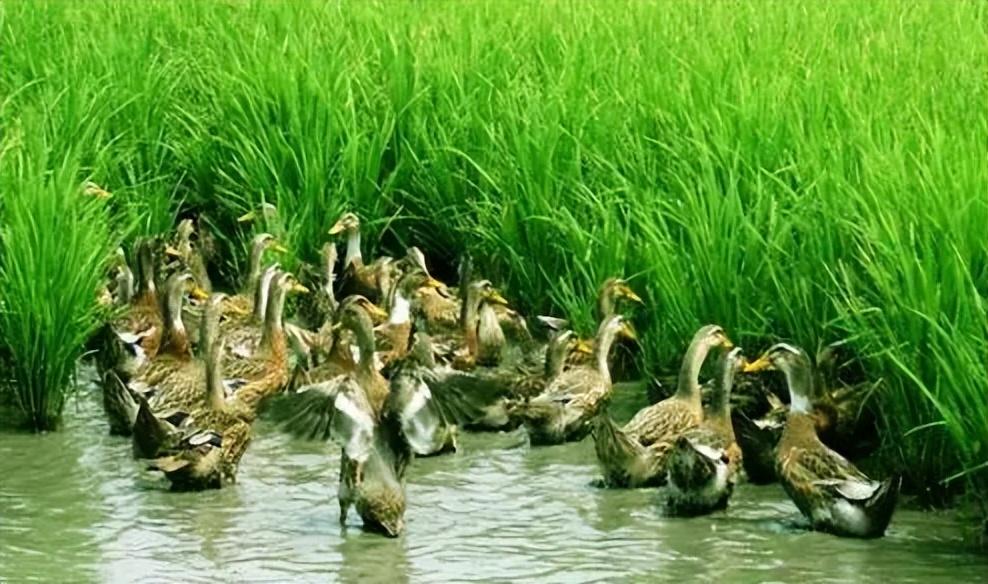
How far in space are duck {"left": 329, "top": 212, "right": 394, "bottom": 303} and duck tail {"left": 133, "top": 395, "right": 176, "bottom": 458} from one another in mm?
2372

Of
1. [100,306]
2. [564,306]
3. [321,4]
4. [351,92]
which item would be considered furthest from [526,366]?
[321,4]

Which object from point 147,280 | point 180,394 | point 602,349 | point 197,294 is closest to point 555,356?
point 602,349

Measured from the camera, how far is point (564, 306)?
31.3ft

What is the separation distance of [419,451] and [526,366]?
152 cm

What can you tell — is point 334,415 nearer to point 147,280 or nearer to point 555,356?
point 555,356

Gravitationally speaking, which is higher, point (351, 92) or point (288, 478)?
point (351, 92)

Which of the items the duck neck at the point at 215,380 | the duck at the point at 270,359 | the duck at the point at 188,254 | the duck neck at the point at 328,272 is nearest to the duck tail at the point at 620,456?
the duck neck at the point at 215,380

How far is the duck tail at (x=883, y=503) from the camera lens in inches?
262

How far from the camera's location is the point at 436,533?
7078mm

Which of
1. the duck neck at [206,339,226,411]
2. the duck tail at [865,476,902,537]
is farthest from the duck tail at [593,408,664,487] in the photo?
the duck neck at [206,339,226,411]

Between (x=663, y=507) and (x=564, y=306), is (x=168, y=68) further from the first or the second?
(x=663, y=507)

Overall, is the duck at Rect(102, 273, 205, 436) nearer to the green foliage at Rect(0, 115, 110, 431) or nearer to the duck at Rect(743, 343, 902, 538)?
the green foliage at Rect(0, 115, 110, 431)

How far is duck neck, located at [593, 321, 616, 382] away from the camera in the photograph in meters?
8.57

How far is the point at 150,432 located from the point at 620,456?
184 cm
